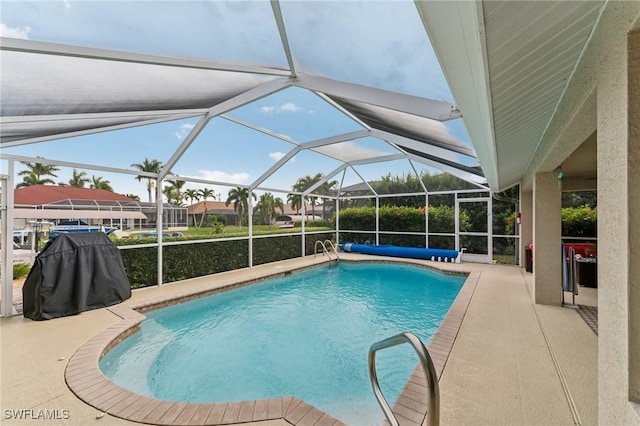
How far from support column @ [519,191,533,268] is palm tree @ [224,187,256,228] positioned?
978 centimetres

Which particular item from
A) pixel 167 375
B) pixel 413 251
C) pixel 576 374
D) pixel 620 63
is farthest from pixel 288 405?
pixel 413 251

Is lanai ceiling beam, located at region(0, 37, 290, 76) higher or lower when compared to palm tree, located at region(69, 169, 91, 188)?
higher

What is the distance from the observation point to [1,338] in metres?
4.55

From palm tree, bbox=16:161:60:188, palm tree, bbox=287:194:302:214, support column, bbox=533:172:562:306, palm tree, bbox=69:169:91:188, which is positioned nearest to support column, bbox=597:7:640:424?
support column, bbox=533:172:562:306

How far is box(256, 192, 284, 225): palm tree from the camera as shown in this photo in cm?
1194

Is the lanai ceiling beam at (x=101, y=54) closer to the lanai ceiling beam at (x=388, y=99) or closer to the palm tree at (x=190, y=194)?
the lanai ceiling beam at (x=388, y=99)

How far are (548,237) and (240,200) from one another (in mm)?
9678

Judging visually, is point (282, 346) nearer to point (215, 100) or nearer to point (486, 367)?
point (486, 367)

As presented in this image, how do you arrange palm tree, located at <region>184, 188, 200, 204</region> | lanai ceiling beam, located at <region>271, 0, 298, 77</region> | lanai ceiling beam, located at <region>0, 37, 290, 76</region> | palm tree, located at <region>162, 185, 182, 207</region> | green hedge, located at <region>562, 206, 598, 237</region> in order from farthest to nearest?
1. green hedge, located at <region>562, 206, 598, 237</region>
2. palm tree, located at <region>184, 188, 200, 204</region>
3. palm tree, located at <region>162, 185, 182, 207</region>
4. lanai ceiling beam, located at <region>271, 0, 298, 77</region>
5. lanai ceiling beam, located at <region>0, 37, 290, 76</region>

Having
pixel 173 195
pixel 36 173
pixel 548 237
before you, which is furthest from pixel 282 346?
pixel 36 173

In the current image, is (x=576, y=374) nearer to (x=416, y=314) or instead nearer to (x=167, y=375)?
(x=416, y=314)

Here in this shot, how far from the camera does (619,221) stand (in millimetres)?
1545

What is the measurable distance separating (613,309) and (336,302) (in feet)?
21.6

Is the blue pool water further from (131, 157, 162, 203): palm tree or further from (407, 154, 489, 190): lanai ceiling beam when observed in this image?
(407, 154, 489, 190): lanai ceiling beam
